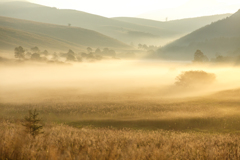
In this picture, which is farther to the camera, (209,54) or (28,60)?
(209,54)

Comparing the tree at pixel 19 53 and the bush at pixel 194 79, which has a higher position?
the tree at pixel 19 53

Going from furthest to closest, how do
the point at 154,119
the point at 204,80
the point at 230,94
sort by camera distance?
the point at 204,80, the point at 230,94, the point at 154,119

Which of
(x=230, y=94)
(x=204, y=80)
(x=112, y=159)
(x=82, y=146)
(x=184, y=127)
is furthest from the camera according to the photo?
(x=204, y=80)

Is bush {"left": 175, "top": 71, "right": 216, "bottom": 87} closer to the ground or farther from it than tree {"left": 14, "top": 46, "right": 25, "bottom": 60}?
closer to the ground

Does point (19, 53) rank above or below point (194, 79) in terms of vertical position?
above

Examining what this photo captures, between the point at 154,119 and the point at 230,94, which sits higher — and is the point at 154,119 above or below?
below

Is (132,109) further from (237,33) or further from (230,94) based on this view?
(237,33)

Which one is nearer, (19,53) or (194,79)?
(194,79)

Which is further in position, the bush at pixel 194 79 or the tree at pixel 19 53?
the tree at pixel 19 53

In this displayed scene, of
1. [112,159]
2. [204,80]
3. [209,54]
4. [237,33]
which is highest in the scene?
[237,33]

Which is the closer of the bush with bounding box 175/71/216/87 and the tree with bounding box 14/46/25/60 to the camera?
the bush with bounding box 175/71/216/87

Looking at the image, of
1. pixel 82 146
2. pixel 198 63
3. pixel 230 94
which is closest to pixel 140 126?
pixel 82 146

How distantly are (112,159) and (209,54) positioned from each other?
203m

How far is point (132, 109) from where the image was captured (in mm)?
35875
